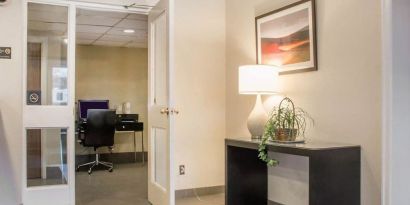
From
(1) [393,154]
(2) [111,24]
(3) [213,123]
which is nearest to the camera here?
(1) [393,154]

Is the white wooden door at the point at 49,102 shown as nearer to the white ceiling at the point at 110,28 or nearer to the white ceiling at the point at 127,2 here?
the white ceiling at the point at 127,2

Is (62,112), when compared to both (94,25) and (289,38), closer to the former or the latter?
(94,25)

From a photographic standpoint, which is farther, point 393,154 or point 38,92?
point 38,92

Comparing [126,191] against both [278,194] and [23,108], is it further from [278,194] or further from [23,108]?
[278,194]

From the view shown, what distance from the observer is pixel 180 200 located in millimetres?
4039

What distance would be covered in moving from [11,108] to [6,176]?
624 mm

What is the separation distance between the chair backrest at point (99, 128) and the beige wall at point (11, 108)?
2.33 m

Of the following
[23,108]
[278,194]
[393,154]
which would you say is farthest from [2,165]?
[393,154]

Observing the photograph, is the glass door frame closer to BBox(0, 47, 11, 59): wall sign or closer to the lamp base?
BBox(0, 47, 11, 59): wall sign

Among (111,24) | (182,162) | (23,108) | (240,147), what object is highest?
(111,24)

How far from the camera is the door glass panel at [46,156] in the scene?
3656 mm

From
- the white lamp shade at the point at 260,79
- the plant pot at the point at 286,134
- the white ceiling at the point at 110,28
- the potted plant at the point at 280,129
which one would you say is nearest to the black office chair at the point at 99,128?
the white ceiling at the point at 110,28

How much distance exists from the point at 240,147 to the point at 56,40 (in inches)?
85.4

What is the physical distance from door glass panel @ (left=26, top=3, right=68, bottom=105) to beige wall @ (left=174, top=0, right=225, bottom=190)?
1194 millimetres
